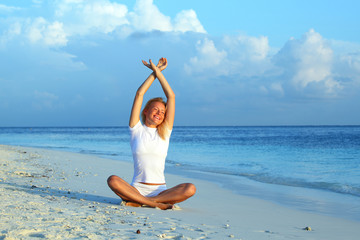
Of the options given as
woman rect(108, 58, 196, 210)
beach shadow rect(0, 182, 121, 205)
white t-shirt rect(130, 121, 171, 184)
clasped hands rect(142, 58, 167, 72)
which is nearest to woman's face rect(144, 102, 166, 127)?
woman rect(108, 58, 196, 210)

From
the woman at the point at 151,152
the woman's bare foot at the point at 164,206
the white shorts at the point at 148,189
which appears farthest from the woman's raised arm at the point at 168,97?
the woman's bare foot at the point at 164,206

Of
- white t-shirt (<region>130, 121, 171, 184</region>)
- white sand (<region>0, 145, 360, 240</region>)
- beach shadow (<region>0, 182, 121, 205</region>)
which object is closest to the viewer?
white sand (<region>0, 145, 360, 240</region>)

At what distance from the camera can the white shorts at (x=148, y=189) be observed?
546 centimetres

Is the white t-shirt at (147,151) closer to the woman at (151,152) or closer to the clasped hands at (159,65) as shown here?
the woman at (151,152)

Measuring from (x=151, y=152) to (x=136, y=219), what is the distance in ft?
3.65

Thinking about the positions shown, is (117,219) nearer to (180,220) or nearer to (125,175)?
(180,220)

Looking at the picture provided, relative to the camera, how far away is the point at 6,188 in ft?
21.0

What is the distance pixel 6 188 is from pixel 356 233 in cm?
578

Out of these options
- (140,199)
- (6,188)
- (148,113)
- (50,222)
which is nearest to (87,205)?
(140,199)

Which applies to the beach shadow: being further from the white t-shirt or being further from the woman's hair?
the woman's hair

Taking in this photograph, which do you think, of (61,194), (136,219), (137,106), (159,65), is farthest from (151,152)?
(61,194)

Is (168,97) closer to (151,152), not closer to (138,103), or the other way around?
(138,103)

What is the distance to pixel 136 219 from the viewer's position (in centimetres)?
453

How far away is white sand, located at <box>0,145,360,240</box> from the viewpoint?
12.6 ft
